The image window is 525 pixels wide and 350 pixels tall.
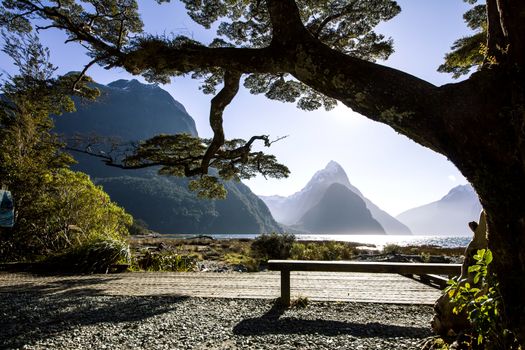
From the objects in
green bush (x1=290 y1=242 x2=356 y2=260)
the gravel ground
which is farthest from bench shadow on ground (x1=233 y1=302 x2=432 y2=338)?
green bush (x1=290 y1=242 x2=356 y2=260)

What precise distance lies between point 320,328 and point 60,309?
12.3 ft

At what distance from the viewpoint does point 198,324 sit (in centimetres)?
418

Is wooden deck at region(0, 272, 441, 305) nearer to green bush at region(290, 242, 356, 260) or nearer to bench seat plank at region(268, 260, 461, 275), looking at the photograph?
bench seat plank at region(268, 260, 461, 275)

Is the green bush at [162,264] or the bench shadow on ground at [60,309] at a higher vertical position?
the bench shadow on ground at [60,309]

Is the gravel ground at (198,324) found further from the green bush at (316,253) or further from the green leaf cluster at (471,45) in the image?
the green bush at (316,253)

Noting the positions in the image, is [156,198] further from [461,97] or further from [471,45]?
[461,97]

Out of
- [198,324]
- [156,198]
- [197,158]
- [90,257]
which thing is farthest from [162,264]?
[156,198]

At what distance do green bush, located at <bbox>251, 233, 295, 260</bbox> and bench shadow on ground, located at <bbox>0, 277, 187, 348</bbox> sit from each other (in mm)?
9036

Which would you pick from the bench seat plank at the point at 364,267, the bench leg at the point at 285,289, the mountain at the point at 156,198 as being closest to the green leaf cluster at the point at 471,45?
the bench seat plank at the point at 364,267

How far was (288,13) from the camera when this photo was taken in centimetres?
379

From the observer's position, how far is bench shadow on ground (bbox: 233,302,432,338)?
12.9 feet

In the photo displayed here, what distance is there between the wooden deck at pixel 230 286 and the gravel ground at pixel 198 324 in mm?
443

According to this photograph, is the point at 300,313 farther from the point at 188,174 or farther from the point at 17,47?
the point at 17,47

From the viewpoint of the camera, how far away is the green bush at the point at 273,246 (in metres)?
14.8
